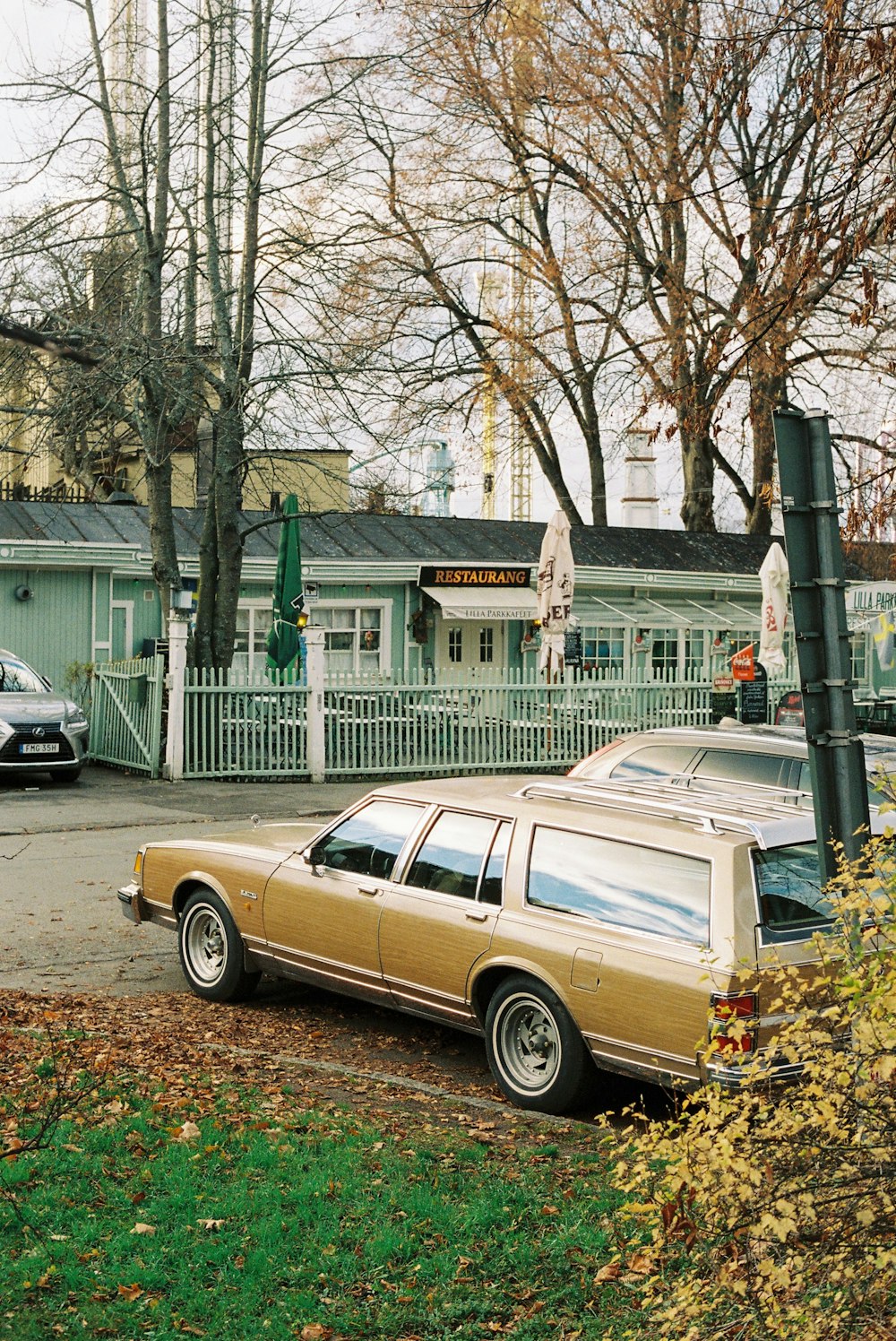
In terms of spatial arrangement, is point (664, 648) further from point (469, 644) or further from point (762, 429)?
point (762, 429)

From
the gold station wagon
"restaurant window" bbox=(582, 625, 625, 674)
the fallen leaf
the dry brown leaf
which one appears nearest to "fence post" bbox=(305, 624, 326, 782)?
"restaurant window" bbox=(582, 625, 625, 674)

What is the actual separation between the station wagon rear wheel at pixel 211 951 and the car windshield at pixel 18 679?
1115 cm

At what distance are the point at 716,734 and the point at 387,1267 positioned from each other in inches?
257

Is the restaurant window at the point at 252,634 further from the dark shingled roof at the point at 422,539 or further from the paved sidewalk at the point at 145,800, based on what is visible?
the paved sidewalk at the point at 145,800

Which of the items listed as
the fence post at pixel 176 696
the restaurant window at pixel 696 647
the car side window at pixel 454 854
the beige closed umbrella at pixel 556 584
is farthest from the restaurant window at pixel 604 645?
the car side window at pixel 454 854

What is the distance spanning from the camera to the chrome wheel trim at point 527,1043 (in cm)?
665

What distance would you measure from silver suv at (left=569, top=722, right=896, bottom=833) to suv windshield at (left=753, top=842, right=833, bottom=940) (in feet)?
9.27

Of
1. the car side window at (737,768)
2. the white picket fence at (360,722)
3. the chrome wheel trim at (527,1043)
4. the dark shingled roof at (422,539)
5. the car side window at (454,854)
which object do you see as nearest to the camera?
the chrome wheel trim at (527,1043)

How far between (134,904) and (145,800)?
28.6ft

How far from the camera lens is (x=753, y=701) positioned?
2103 cm

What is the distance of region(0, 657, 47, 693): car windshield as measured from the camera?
19.3 meters

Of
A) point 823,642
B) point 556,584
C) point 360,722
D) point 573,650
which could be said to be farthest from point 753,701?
point 823,642

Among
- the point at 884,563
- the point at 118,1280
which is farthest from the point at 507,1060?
the point at 884,563

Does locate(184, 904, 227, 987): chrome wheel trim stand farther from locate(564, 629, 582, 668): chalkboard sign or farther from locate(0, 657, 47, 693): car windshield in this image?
locate(564, 629, 582, 668): chalkboard sign
